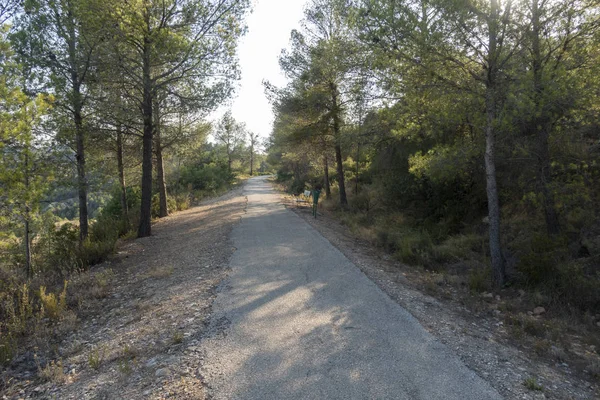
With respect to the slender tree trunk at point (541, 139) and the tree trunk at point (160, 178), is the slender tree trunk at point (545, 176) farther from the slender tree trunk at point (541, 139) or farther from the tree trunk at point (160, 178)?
the tree trunk at point (160, 178)

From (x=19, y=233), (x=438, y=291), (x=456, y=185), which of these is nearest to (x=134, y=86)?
(x=19, y=233)

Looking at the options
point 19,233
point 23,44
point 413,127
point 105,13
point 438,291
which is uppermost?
point 105,13

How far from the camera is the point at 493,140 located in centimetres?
702

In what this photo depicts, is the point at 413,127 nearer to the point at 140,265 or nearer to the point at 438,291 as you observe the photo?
the point at 438,291

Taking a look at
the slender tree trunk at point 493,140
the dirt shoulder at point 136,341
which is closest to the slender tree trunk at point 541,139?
the slender tree trunk at point 493,140

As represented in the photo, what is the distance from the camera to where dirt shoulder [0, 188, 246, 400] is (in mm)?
3748

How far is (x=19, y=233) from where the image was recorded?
823 centimetres

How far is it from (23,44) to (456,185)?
14.1 meters

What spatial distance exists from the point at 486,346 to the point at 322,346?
2.11 metres

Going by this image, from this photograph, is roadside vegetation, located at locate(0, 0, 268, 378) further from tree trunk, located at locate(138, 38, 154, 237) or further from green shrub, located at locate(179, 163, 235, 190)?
green shrub, located at locate(179, 163, 235, 190)

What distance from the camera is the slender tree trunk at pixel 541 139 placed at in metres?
6.49

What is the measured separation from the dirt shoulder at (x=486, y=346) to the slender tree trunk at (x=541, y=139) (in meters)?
2.74

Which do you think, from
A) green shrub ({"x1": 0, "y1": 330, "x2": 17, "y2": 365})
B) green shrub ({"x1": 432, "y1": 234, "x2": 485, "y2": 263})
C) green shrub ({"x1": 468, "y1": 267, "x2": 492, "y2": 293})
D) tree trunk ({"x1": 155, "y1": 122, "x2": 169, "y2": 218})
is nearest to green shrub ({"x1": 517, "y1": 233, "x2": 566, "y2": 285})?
green shrub ({"x1": 468, "y1": 267, "x2": 492, "y2": 293})

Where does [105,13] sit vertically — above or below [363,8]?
above
